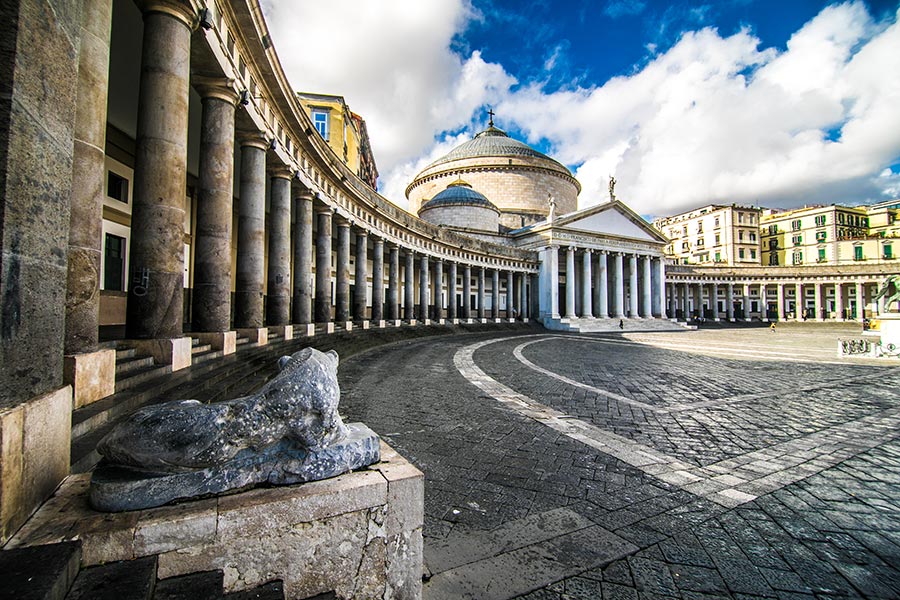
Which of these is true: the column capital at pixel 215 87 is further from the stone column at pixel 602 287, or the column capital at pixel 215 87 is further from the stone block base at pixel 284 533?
the stone column at pixel 602 287

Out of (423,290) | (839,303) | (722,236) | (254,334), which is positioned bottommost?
(254,334)

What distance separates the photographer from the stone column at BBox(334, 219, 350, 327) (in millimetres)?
16516

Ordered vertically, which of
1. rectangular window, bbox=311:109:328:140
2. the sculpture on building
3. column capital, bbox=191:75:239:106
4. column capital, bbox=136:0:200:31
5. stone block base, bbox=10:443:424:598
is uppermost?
rectangular window, bbox=311:109:328:140

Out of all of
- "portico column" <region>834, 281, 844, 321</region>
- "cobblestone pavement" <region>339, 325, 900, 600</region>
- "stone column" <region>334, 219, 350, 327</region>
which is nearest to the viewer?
"cobblestone pavement" <region>339, 325, 900, 600</region>

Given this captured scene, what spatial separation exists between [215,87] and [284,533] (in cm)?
802

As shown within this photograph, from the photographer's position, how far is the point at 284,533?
1.90 meters

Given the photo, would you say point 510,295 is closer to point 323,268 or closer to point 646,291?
point 646,291

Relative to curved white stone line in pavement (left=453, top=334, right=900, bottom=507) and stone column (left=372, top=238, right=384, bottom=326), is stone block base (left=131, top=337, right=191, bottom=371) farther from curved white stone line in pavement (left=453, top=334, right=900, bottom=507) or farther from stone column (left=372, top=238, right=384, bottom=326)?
stone column (left=372, top=238, right=384, bottom=326)

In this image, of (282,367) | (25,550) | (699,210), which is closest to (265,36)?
(282,367)

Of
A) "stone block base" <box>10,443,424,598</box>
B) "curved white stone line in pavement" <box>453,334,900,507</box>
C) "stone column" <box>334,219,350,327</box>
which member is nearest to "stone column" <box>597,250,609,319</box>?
"stone column" <box>334,219,350,327</box>

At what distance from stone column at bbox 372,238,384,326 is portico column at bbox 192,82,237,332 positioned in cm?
1270

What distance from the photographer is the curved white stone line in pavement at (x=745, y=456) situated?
151 inches

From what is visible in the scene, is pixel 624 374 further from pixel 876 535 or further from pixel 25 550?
pixel 25 550

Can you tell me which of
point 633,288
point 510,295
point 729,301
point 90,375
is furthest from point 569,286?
point 90,375
